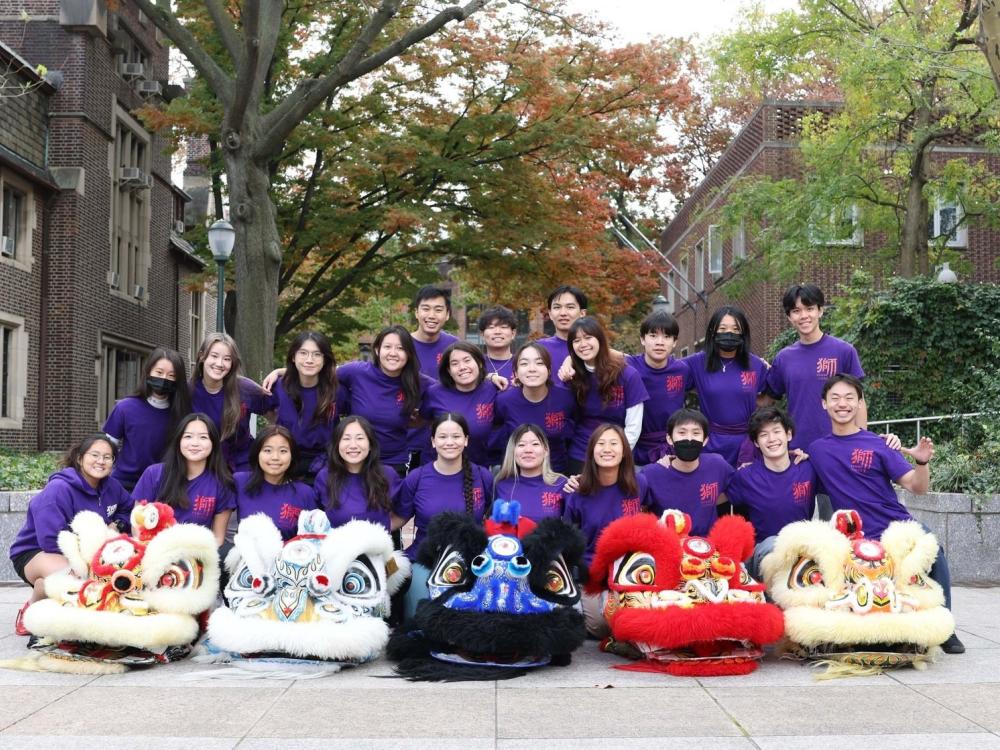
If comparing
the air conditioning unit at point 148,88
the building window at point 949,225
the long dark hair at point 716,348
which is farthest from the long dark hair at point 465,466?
the air conditioning unit at point 148,88

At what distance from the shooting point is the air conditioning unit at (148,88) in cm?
2366

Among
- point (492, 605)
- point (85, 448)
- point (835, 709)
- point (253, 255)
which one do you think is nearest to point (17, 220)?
point (253, 255)

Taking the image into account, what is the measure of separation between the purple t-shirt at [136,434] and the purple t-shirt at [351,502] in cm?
121

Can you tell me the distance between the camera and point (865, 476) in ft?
21.7

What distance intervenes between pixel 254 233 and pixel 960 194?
12.0 metres

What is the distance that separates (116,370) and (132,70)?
21.4 feet

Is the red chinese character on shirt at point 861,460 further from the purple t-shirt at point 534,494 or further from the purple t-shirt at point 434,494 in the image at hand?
the purple t-shirt at point 434,494

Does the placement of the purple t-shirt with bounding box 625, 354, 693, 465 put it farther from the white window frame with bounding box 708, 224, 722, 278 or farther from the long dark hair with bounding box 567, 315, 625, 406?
the white window frame with bounding box 708, 224, 722, 278

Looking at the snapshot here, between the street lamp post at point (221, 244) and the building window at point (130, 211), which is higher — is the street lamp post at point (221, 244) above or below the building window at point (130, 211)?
below

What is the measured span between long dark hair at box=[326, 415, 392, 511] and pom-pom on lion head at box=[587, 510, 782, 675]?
1.39 meters

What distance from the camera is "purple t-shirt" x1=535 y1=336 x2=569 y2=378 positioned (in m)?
7.44

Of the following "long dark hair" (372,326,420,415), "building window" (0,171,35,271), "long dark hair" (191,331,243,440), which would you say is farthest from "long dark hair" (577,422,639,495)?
"building window" (0,171,35,271)

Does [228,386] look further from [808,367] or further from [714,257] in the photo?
[714,257]

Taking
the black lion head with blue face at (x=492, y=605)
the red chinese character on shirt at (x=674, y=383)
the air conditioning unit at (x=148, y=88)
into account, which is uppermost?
the air conditioning unit at (x=148, y=88)
